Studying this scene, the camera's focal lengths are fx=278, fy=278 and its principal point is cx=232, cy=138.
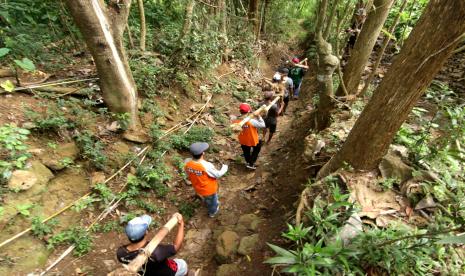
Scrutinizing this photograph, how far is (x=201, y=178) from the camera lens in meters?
5.17

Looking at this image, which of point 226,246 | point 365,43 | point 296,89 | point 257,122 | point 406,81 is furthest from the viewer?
point 296,89

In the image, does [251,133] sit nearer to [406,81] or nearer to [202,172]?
[202,172]

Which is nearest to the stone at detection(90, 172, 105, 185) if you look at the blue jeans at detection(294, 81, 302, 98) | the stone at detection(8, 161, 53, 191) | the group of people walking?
the stone at detection(8, 161, 53, 191)

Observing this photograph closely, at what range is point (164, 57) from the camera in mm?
8547

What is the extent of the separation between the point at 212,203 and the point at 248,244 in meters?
1.33

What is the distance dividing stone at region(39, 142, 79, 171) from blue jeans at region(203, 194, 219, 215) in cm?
260

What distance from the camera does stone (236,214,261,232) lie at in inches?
201

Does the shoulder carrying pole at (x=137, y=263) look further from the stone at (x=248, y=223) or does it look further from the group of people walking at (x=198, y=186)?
the stone at (x=248, y=223)

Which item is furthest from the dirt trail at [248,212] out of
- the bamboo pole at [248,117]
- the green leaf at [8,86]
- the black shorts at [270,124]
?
the green leaf at [8,86]

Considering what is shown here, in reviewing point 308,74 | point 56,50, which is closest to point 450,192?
point 56,50

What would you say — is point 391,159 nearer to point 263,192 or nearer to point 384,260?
point 384,260

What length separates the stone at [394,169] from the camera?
4.09m

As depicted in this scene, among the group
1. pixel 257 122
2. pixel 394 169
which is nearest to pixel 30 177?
pixel 257 122

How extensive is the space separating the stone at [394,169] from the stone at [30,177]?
534 centimetres
